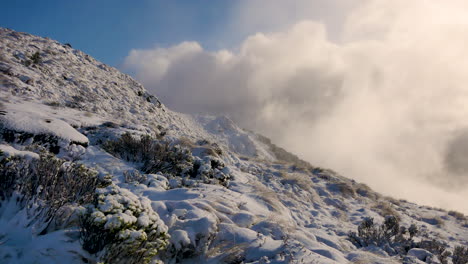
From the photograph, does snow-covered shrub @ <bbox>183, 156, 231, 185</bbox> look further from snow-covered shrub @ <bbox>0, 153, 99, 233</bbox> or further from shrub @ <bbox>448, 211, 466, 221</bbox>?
shrub @ <bbox>448, 211, 466, 221</bbox>

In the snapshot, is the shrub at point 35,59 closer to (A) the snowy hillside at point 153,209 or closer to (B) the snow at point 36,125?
(A) the snowy hillside at point 153,209

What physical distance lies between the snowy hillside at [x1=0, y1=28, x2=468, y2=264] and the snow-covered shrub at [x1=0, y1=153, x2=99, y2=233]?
16mm

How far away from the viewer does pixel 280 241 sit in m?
4.36

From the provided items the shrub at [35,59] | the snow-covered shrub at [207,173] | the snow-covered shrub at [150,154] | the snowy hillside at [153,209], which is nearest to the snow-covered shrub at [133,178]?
the snowy hillside at [153,209]

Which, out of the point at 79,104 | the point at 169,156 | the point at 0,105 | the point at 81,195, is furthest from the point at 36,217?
the point at 79,104

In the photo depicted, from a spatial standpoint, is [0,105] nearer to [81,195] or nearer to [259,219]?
[81,195]

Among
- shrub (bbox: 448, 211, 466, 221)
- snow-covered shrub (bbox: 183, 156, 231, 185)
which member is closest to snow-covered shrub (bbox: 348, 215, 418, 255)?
snow-covered shrub (bbox: 183, 156, 231, 185)

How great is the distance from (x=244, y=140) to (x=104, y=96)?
65.0 ft

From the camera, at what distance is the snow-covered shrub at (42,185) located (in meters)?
3.48

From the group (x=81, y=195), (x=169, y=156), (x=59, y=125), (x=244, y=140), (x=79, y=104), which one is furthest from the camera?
(x=244, y=140)

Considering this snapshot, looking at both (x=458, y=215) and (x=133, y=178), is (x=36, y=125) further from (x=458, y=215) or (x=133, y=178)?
(x=458, y=215)

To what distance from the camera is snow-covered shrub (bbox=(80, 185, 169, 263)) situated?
113 inches

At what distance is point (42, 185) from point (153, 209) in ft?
5.29

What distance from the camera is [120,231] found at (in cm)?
287
